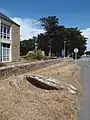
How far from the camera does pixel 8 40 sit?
4125cm

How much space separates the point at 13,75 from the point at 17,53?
1266 inches

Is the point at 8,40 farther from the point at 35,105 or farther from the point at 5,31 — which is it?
the point at 35,105

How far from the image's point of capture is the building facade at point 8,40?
39234 mm

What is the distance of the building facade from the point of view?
129 ft

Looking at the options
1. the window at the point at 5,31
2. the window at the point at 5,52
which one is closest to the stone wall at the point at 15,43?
the window at the point at 5,52

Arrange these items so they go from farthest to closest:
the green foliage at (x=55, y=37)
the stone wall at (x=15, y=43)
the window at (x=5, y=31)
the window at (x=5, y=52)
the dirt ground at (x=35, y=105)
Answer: the green foliage at (x=55, y=37), the stone wall at (x=15, y=43), the window at (x=5, y=52), the window at (x=5, y=31), the dirt ground at (x=35, y=105)

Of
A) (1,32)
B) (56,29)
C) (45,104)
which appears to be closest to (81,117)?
(45,104)

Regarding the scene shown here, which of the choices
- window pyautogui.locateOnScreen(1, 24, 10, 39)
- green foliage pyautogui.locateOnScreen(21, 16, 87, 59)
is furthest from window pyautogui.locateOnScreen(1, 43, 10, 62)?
green foliage pyautogui.locateOnScreen(21, 16, 87, 59)

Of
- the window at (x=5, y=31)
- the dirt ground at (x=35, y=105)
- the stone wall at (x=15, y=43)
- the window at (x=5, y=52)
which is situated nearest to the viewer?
the dirt ground at (x=35, y=105)

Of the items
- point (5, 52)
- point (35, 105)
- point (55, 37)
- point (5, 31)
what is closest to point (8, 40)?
point (5, 31)

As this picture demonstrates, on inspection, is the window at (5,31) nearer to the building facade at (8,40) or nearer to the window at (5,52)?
the building facade at (8,40)

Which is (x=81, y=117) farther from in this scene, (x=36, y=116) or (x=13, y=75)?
(x=13, y=75)

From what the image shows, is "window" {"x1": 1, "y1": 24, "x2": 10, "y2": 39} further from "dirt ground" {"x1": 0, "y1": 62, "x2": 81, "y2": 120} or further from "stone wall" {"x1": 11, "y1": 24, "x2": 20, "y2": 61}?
"dirt ground" {"x1": 0, "y1": 62, "x2": 81, "y2": 120}

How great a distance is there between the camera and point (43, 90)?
1151 centimetres
